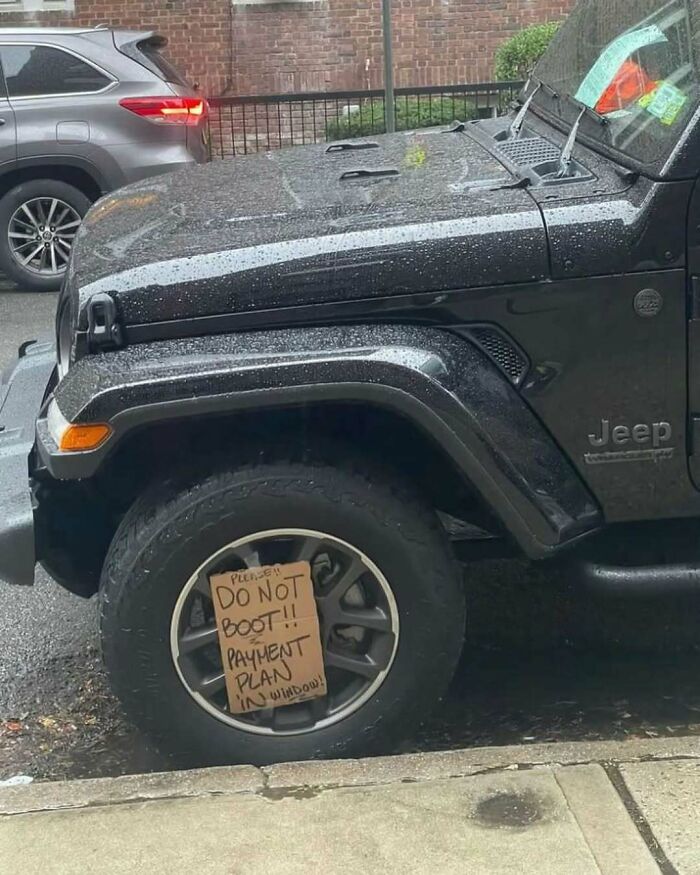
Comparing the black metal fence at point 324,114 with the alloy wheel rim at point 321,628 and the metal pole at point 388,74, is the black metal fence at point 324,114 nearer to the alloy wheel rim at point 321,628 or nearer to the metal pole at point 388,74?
the metal pole at point 388,74

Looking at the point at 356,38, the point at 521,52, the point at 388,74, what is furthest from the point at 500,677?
the point at 356,38

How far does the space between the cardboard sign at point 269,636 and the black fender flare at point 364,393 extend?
432 mm

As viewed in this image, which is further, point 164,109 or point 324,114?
point 324,114

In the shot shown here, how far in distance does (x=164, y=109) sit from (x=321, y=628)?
659 centimetres

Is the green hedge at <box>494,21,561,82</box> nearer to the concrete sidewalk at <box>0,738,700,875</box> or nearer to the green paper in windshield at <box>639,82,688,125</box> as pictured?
the green paper in windshield at <box>639,82,688,125</box>

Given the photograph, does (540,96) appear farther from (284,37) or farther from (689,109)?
(284,37)

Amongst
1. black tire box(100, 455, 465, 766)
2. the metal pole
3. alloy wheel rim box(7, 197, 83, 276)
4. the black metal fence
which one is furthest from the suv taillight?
black tire box(100, 455, 465, 766)

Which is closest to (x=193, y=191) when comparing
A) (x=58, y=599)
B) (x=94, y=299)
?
(x=94, y=299)

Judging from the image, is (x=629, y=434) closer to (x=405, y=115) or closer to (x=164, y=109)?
(x=164, y=109)

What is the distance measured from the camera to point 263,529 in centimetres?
275

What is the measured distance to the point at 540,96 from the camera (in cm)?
387

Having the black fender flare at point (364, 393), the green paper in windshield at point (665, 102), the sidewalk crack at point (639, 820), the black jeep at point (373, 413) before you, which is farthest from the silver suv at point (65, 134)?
the sidewalk crack at point (639, 820)

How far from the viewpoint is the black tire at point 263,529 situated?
8.92 feet

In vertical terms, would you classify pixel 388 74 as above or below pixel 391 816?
above
